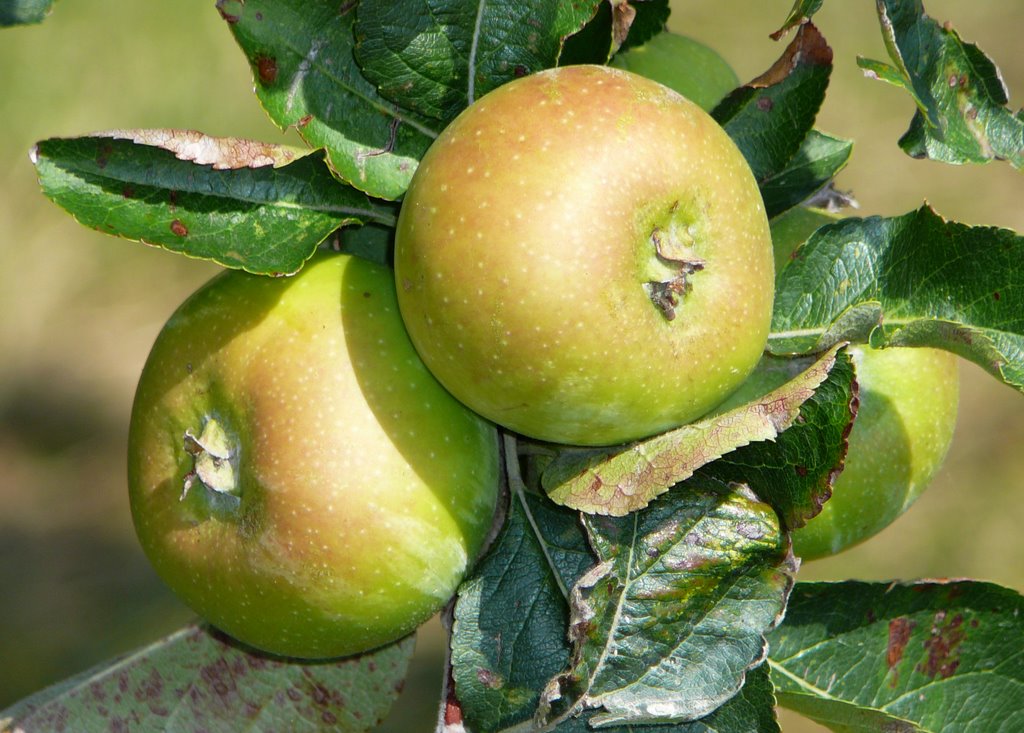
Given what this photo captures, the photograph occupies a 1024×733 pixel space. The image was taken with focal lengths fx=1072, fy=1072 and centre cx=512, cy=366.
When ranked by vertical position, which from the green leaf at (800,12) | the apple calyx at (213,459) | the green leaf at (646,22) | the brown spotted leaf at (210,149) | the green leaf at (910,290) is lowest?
the apple calyx at (213,459)

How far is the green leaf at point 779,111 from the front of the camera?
1.05 meters

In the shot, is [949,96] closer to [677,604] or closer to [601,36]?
[601,36]

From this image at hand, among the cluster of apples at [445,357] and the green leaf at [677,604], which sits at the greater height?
the cluster of apples at [445,357]

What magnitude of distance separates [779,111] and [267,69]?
1.62ft

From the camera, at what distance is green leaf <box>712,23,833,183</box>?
1.05 meters

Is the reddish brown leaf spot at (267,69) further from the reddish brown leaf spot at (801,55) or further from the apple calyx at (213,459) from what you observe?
the reddish brown leaf spot at (801,55)

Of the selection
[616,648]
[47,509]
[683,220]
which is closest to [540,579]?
[616,648]

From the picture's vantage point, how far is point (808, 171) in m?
1.10

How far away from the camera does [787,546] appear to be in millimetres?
972

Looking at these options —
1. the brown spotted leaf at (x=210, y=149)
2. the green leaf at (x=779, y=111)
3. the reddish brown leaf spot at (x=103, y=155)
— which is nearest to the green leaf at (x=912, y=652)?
the green leaf at (x=779, y=111)

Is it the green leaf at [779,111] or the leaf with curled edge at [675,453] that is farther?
the green leaf at [779,111]

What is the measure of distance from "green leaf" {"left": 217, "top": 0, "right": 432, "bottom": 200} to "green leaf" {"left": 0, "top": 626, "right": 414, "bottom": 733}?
0.58 m

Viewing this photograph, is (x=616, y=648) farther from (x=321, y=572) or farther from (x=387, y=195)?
(x=387, y=195)

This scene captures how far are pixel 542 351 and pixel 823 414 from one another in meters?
→ 0.27
